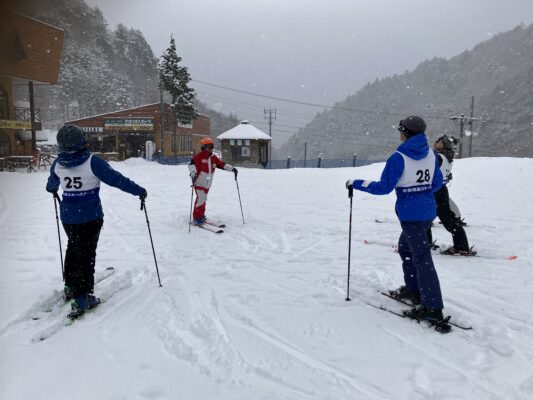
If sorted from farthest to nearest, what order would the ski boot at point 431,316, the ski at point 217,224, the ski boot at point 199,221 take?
the ski boot at point 199,221 < the ski at point 217,224 < the ski boot at point 431,316

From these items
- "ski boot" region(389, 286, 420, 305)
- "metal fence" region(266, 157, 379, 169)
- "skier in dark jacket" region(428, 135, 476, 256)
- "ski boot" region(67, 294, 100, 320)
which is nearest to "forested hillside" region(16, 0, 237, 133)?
"metal fence" region(266, 157, 379, 169)

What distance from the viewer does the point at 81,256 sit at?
4.05 meters

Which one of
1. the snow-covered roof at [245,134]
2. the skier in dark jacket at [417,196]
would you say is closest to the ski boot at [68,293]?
the skier in dark jacket at [417,196]

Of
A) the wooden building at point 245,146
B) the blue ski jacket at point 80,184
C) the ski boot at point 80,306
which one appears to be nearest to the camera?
the ski boot at point 80,306

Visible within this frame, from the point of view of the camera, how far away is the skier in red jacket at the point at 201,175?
8.40 meters

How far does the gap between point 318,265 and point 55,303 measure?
3.68m

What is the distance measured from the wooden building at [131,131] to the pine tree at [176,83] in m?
1.14

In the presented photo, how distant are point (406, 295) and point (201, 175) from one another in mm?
5629

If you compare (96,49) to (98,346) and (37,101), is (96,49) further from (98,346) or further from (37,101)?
(98,346)

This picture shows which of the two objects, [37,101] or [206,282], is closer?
[206,282]

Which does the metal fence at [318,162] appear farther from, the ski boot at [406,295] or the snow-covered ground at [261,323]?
the ski boot at [406,295]

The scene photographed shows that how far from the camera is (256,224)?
877 cm

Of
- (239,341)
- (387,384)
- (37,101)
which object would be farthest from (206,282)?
(37,101)

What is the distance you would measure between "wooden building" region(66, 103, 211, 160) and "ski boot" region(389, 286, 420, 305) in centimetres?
3590
